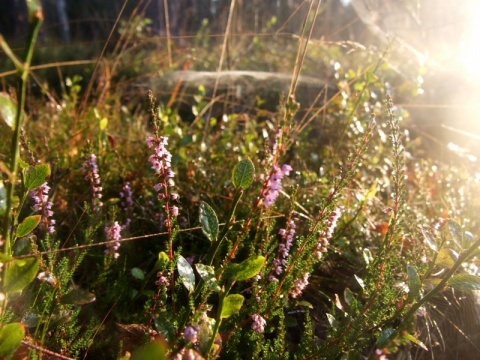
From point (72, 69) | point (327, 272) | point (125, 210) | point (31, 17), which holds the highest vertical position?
point (31, 17)

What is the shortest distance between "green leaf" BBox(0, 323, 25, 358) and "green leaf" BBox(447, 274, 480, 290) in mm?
898

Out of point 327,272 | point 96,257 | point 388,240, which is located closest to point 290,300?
point 327,272

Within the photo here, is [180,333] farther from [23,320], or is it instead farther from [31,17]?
[31,17]

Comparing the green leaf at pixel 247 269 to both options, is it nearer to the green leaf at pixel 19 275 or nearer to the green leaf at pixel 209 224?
the green leaf at pixel 209 224

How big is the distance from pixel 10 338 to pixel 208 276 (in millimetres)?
353

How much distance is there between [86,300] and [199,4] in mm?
8313

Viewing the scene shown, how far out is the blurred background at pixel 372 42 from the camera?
9.95 ft

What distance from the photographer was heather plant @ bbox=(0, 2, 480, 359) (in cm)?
91

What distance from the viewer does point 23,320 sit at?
98 cm

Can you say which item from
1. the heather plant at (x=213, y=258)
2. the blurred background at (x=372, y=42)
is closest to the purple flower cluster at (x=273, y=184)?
the heather plant at (x=213, y=258)

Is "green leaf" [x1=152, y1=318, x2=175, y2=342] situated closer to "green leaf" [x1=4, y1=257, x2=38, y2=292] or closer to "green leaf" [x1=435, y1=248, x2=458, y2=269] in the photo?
"green leaf" [x1=4, y1=257, x2=38, y2=292]

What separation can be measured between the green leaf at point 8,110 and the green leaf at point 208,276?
41 centimetres

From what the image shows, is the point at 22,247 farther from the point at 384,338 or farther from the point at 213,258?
the point at 384,338

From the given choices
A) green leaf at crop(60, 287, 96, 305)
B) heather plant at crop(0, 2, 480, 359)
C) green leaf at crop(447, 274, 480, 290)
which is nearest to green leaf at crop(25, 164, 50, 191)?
heather plant at crop(0, 2, 480, 359)
